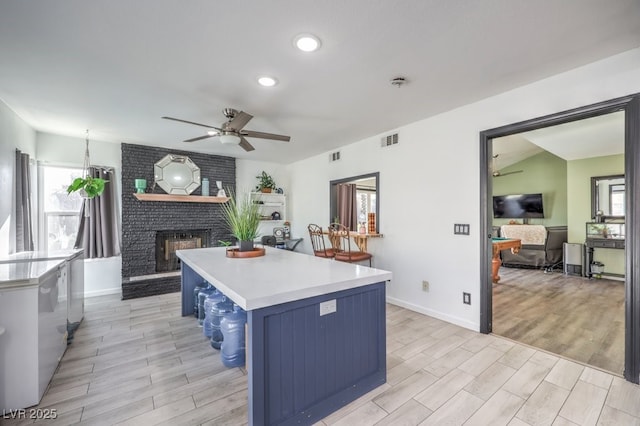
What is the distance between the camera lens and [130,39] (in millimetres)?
1868

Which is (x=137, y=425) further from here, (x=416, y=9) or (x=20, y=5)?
(x=416, y=9)

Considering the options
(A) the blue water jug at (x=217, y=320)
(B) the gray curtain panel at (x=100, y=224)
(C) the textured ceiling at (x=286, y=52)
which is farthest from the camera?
(B) the gray curtain panel at (x=100, y=224)

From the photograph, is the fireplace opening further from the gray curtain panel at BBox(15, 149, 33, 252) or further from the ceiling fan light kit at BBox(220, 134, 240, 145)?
the ceiling fan light kit at BBox(220, 134, 240, 145)

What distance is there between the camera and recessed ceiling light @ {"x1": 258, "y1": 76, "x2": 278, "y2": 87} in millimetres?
2410

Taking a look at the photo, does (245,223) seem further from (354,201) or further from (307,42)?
(354,201)

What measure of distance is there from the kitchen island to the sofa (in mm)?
5837

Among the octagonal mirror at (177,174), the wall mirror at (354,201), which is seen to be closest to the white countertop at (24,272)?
the octagonal mirror at (177,174)

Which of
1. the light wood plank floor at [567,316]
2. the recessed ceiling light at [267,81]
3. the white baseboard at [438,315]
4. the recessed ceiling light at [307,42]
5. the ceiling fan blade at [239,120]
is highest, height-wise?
the recessed ceiling light at [307,42]

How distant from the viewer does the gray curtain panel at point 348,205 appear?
7012mm

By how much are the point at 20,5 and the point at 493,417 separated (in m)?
3.66

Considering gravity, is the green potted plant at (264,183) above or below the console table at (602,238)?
above

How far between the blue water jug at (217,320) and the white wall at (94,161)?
301 centimetres

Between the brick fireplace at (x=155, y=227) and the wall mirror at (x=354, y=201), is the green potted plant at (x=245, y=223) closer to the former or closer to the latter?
the brick fireplace at (x=155, y=227)

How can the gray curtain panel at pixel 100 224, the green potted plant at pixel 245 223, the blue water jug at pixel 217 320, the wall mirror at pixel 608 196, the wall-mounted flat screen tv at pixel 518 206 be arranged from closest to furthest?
the blue water jug at pixel 217 320 → the green potted plant at pixel 245 223 → the gray curtain panel at pixel 100 224 → the wall mirror at pixel 608 196 → the wall-mounted flat screen tv at pixel 518 206
